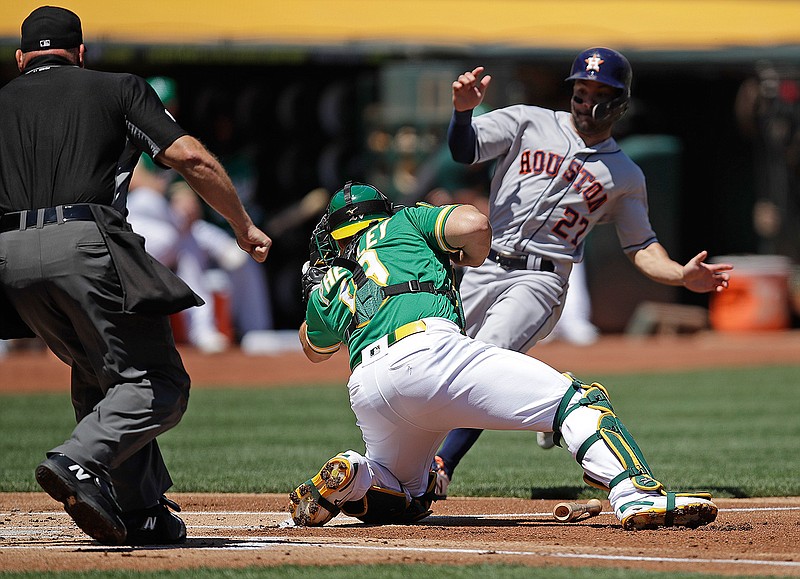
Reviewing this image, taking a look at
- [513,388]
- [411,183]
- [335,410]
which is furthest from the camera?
[411,183]

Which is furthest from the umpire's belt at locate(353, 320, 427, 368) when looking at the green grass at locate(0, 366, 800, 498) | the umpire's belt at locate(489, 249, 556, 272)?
the green grass at locate(0, 366, 800, 498)

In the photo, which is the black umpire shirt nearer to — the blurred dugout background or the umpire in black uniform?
the umpire in black uniform

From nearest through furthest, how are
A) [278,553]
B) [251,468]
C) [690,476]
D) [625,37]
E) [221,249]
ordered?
[278,553]
[690,476]
[251,468]
[221,249]
[625,37]

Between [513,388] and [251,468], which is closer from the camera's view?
[513,388]

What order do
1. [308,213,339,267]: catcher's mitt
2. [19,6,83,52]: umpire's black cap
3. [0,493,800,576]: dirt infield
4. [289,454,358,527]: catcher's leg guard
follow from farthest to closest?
[308,213,339,267]: catcher's mitt < [289,454,358,527]: catcher's leg guard < [19,6,83,52]: umpire's black cap < [0,493,800,576]: dirt infield

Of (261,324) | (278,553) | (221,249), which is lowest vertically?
(261,324)

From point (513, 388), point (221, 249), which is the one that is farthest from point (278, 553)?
point (221, 249)

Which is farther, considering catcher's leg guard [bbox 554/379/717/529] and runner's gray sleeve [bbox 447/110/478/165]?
runner's gray sleeve [bbox 447/110/478/165]

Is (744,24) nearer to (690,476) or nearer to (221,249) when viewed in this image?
(221,249)
